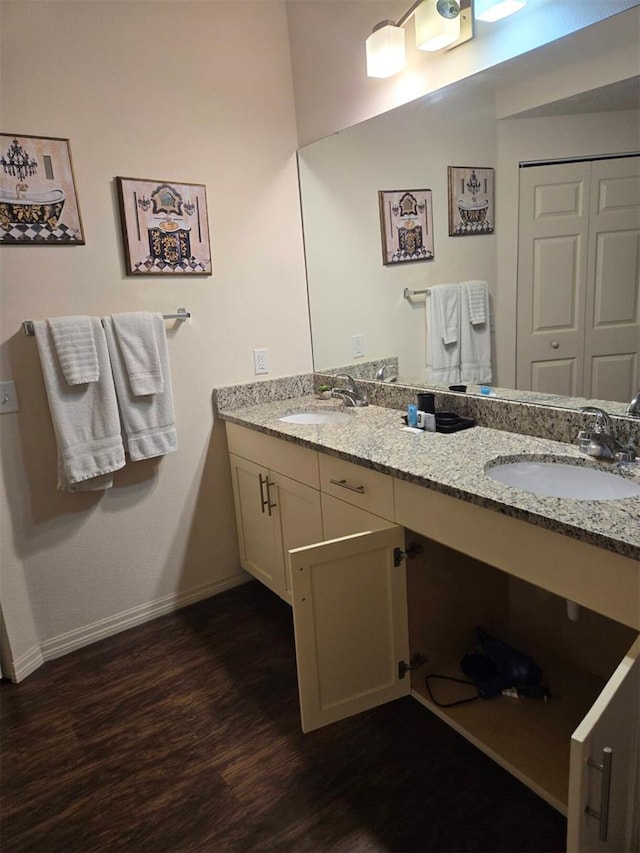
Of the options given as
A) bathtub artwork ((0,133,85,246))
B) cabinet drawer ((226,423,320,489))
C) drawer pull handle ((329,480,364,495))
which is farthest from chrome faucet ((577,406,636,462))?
bathtub artwork ((0,133,85,246))

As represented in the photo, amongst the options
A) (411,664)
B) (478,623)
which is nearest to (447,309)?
(478,623)

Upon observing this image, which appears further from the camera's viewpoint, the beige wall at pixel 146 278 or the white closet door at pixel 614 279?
the beige wall at pixel 146 278

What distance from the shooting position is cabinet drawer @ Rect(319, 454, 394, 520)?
167 centimetres

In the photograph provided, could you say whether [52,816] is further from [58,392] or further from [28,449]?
[58,392]

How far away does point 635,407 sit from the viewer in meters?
1.54

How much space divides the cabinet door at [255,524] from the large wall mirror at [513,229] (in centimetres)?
78

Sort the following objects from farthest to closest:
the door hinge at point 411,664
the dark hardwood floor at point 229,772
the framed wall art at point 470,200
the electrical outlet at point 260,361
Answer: the electrical outlet at point 260,361
the framed wall art at point 470,200
the door hinge at point 411,664
the dark hardwood floor at point 229,772

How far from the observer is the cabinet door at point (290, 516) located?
2.04 m

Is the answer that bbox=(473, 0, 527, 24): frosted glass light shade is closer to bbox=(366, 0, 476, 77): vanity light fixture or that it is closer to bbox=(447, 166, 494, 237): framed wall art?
bbox=(366, 0, 476, 77): vanity light fixture

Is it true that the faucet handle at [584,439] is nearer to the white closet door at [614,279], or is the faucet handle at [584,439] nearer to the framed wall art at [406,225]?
the white closet door at [614,279]

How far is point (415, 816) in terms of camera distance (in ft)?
4.66

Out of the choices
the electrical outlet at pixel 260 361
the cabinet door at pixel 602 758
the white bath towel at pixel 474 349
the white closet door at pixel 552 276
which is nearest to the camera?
the cabinet door at pixel 602 758

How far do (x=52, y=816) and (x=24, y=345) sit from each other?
4.89ft

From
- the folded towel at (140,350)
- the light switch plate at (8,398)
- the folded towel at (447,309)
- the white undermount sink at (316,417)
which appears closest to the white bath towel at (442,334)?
the folded towel at (447,309)
